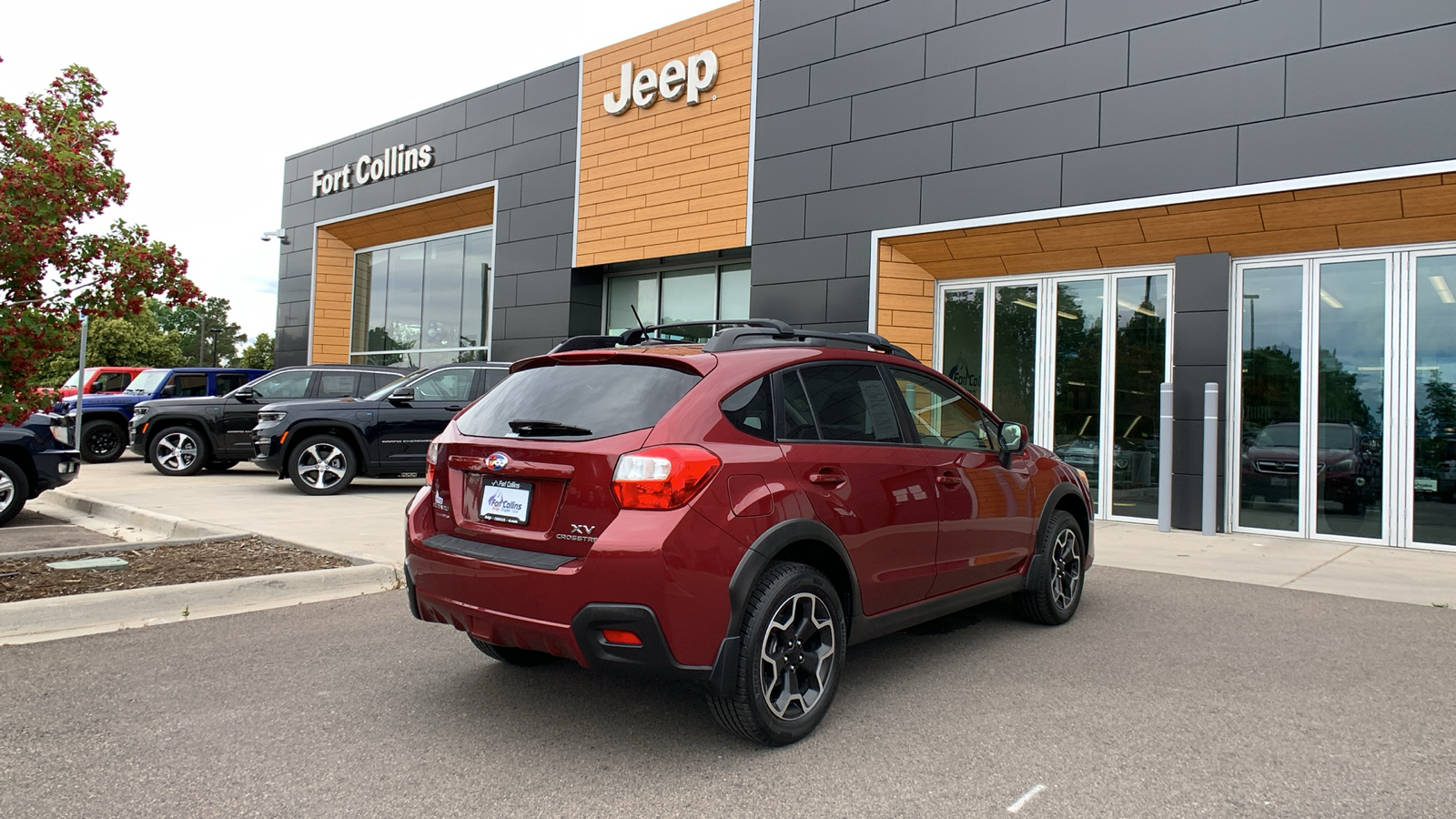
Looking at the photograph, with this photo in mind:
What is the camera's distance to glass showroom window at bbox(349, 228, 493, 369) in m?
18.8

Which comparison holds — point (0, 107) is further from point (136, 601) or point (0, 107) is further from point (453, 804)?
point (453, 804)

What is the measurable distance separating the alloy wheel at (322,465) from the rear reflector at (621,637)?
32.7 ft

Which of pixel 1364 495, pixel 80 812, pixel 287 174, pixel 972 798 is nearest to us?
pixel 80 812

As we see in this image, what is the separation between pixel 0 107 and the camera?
18.6 feet

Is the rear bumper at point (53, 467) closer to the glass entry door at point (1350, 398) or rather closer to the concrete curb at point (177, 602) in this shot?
the concrete curb at point (177, 602)

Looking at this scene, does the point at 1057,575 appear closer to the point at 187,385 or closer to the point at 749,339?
the point at 749,339

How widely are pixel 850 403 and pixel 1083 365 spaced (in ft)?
27.1

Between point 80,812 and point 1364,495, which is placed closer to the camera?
point 80,812

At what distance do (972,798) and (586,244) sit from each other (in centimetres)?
1364

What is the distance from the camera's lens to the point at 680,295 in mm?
15945

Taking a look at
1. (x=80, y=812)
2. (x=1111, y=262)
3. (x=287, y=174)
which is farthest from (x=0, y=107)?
(x=287, y=174)

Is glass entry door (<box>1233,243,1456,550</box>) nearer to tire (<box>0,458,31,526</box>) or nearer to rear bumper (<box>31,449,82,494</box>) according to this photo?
rear bumper (<box>31,449,82,494</box>)

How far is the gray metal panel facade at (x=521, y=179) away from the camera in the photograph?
16.2 m

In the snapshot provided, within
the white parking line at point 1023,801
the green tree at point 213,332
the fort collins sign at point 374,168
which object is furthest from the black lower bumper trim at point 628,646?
the green tree at point 213,332
